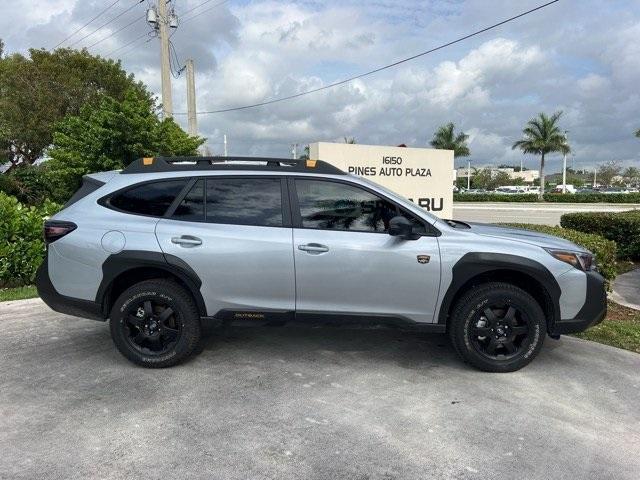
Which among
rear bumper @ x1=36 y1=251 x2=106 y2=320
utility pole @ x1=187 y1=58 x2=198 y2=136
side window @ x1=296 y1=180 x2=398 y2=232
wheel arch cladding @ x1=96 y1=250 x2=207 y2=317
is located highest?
utility pole @ x1=187 y1=58 x2=198 y2=136

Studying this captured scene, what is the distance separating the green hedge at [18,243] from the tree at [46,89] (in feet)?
50.2

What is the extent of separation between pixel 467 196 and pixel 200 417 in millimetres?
52447

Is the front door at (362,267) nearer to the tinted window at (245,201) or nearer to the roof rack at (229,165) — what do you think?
the tinted window at (245,201)

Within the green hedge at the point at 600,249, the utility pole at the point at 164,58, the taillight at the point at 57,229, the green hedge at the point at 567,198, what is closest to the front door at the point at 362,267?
the taillight at the point at 57,229

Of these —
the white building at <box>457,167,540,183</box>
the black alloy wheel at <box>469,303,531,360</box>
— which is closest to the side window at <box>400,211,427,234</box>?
the black alloy wheel at <box>469,303,531,360</box>

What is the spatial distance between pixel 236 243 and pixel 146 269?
83 cm

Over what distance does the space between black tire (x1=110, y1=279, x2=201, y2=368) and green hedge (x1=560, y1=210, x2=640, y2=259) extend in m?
9.03

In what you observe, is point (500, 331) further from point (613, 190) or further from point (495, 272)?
point (613, 190)

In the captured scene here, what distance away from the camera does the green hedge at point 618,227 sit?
10.1 meters

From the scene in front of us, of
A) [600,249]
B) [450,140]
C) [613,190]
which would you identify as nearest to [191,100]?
[600,249]

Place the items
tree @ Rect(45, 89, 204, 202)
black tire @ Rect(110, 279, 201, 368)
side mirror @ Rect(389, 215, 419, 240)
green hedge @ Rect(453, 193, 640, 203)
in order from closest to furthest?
side mirror @ Rect(389, 215, 419, 240) → black tire @ Rect(110, 279, 201, 368) → tree @ Rect(45, 89, 204, 202) → green hedge @ Rect(453, 193, 640, 203)

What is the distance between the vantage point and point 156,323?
4270mm

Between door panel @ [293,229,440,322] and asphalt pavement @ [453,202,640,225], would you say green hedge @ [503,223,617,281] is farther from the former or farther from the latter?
asphalt pavement @ [453,202,640,225]

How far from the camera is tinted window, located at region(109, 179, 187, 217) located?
14.2 feet
